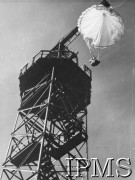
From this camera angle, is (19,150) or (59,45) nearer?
(19,150)

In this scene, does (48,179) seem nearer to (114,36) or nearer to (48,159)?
(48,159)

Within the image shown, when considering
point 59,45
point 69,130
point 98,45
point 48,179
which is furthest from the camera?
point 59,45

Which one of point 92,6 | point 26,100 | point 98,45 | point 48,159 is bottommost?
point 48,159

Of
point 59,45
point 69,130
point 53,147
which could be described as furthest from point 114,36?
point 53,147

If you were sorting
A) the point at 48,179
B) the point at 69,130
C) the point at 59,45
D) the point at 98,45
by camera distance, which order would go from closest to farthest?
the point at 48,179 < the point at 69,130 < the point at 98,45 < the point at 59,45

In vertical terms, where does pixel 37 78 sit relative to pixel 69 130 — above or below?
above

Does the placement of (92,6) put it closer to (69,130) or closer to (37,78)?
(37,78)
